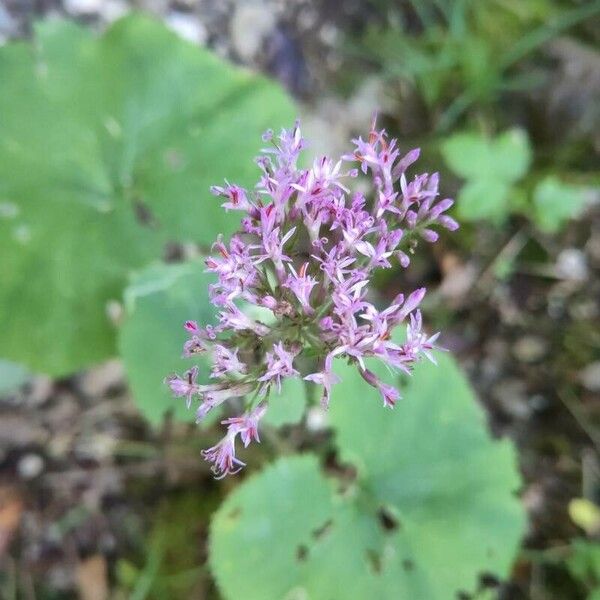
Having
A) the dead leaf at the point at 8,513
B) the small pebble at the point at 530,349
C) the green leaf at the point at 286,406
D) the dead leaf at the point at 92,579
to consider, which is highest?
the dead leaf at the point at 8,513

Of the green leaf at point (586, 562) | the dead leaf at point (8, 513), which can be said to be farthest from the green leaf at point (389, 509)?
the dead leaf at point (8, 513)

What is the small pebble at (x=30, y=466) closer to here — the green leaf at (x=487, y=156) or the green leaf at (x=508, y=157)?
the green leaf at (x=487, y=156)

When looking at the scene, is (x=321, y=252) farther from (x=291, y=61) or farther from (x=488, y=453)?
(x=291, y=61)

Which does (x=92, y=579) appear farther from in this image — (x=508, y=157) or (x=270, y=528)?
(x=508, y=157)

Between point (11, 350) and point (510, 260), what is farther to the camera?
point (510, 260)

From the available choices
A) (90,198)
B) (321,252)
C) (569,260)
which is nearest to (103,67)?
(90,198)

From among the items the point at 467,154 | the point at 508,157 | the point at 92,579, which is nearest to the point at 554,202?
the point at 508,157
